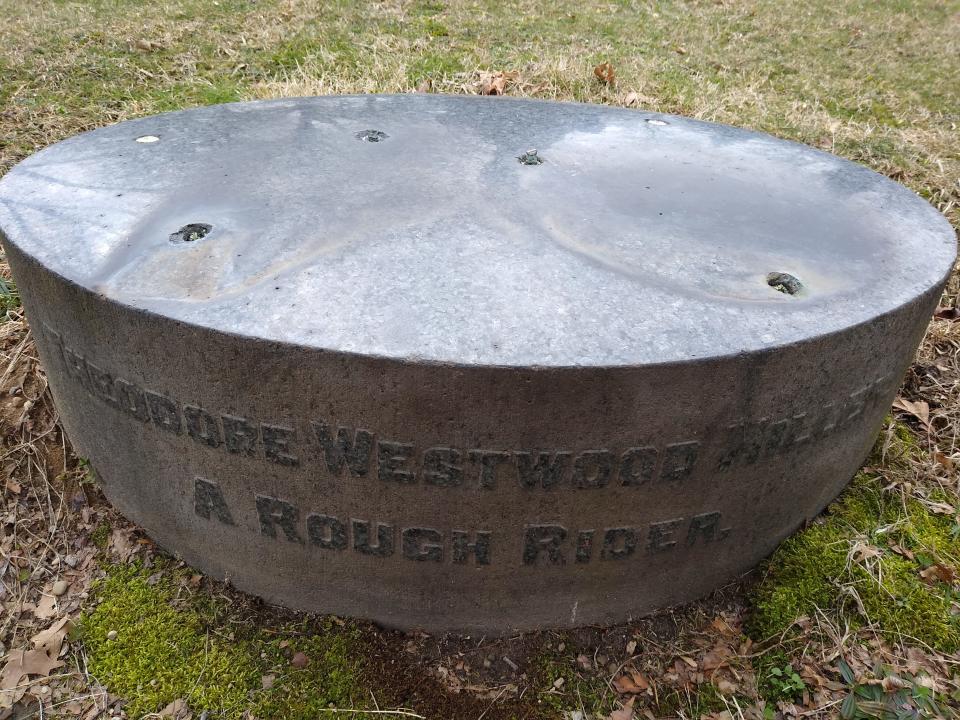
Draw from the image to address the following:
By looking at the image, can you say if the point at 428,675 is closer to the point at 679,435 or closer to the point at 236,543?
the point at 236,543

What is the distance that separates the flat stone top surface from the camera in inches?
69.1

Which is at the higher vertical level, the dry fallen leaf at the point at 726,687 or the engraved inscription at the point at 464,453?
the engraved inscription at the point at 464,453

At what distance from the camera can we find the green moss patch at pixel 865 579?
2.26 metres

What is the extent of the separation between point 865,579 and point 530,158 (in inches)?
71.3

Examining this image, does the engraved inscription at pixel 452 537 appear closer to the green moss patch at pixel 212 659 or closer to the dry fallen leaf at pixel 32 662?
the green moss patch at pixel 212 659

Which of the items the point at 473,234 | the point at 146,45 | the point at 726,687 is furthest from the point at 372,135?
the point at 146,45

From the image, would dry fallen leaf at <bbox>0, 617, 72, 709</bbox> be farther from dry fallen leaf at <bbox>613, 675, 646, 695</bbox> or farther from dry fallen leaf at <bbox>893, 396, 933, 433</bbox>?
dry fallen leaf at <bbox>893, 396, 933, 433</bbox>

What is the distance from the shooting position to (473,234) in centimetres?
215

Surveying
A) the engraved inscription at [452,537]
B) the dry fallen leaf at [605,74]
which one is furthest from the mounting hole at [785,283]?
the dry fallen leaf at [605,74]

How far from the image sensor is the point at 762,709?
211cm

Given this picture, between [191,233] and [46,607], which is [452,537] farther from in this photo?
[46,607]

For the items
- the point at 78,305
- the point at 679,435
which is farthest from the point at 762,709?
the point at 78,305

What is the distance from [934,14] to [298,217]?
10701 millimetres

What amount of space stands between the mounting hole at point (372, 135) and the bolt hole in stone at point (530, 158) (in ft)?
1.84
